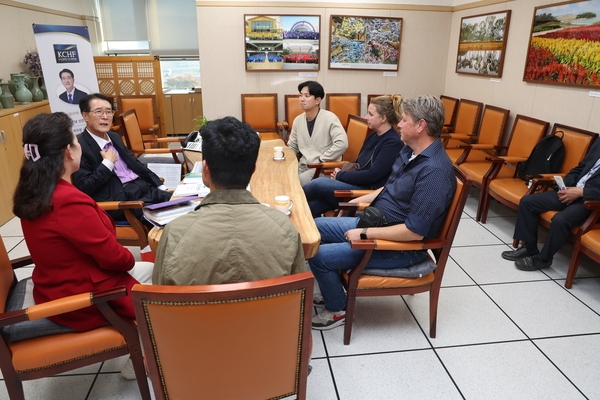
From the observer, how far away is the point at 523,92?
426 cm

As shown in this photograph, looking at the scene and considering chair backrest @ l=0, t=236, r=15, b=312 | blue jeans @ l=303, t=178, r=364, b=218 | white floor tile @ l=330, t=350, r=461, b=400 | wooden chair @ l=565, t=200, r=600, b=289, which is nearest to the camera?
chair backrest @ l=0, t=236, r=15, b=312

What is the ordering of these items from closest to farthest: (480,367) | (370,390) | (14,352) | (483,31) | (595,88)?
1. (14,352)
2. (370,390)
3. (480,367)
4. (595,88)
5. (483,31)

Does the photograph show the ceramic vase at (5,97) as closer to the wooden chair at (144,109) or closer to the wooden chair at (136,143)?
the wooden chair at (136,143)

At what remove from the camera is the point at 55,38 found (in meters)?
4.11

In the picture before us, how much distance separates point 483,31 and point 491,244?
2.94 m

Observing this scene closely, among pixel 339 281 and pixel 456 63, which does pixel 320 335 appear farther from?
pixel 456 63

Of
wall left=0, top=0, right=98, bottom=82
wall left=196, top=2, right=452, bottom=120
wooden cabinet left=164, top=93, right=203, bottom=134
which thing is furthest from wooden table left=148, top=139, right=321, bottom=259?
wooden cabinet left=164, top=93, right=203, bottom=134

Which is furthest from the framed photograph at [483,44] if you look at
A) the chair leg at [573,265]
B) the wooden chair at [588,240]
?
the chair leg at [573,265]

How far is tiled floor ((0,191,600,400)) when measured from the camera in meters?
1.92

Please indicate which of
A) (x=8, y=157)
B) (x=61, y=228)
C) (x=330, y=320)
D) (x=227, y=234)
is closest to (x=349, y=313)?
(x=330, y=320)

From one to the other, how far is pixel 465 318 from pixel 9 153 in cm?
434

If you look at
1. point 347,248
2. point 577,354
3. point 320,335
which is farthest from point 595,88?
point 320,335

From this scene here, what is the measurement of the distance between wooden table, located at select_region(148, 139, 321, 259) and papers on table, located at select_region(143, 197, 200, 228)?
2.1 inches

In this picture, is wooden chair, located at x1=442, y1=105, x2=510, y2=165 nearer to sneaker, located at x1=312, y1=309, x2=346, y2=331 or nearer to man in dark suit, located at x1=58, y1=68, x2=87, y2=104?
sneaker, located at x1=312, y1=309, x2=346, y2=331
